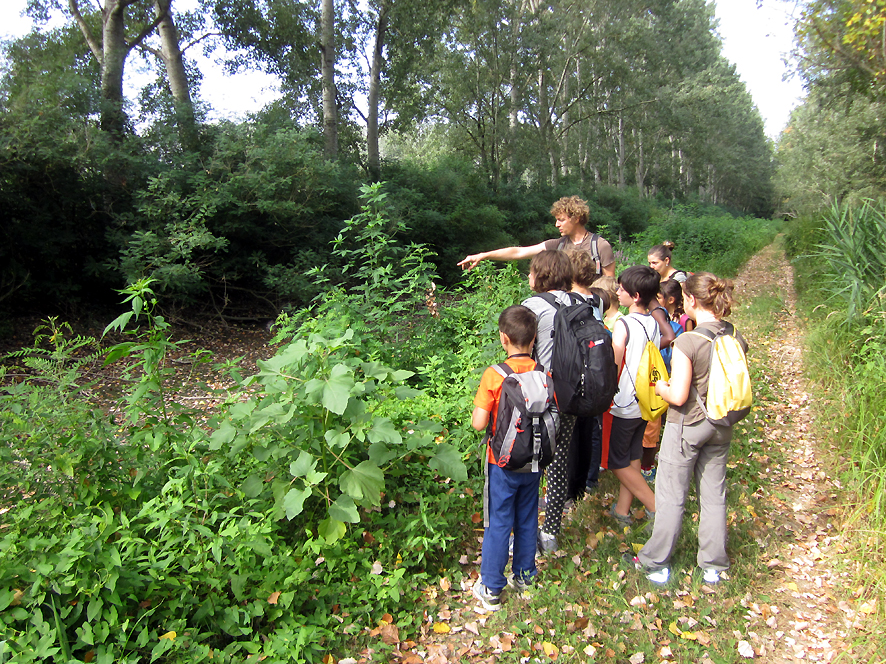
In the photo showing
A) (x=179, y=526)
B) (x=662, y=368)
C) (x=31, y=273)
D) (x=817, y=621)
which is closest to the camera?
(x=179, y=526)

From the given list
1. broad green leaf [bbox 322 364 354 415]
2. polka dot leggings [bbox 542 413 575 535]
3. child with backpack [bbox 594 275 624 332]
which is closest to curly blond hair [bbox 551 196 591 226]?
child with backpack [bbox 594 275 624 332]

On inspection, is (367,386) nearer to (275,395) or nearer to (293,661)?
(275,395)

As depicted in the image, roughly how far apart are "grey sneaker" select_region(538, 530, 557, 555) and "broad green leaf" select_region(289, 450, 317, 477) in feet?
5.15

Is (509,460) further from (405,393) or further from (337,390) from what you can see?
(337,390)

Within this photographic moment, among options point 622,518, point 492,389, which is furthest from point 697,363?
point 622,518

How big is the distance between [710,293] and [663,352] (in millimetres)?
1171

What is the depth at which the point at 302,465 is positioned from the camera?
2.77 metres

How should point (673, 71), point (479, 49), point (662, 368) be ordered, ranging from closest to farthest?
point (662, 368) → point (479, 49) → point (673, 71)

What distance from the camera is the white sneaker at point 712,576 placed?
3.18 meters

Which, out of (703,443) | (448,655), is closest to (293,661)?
(448,655)

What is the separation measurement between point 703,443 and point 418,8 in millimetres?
18132

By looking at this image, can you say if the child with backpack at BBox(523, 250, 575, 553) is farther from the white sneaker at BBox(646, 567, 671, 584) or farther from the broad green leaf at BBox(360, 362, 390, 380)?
the broad green leaf at BBox(360, 362, 390, 380)

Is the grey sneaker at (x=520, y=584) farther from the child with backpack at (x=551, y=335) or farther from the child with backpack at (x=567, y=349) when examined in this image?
the child with backpack at (x=567, y=349)

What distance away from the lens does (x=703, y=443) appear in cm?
300
